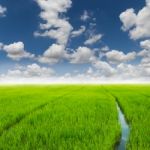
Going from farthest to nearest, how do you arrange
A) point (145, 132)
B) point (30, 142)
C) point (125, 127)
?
point (125, 127)
point (145, 132)
point (30, 142)

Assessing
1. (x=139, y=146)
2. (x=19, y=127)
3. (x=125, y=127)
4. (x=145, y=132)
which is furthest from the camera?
(x=125, y=127)

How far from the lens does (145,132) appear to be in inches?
240

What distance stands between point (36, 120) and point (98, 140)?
2888mm

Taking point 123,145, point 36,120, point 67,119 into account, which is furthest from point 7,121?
point 123,145

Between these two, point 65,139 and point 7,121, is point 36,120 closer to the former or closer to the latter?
point 7,121

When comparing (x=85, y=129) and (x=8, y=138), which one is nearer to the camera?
(x=8, y=138)

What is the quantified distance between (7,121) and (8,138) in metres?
2.03

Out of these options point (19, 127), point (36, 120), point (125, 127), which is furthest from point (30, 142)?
point (125, 127)

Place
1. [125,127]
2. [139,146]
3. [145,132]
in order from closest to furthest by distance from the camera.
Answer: [139,146]
[145,132]
[125,127]

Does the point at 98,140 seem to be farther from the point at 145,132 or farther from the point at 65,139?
the point at 145,132

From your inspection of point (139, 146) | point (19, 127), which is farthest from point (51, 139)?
point (139, 146)

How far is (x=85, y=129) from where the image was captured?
6.35 meters

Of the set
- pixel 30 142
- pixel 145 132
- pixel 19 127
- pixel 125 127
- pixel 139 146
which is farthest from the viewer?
pixel 125 127

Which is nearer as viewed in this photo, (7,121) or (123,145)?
(123,145)
